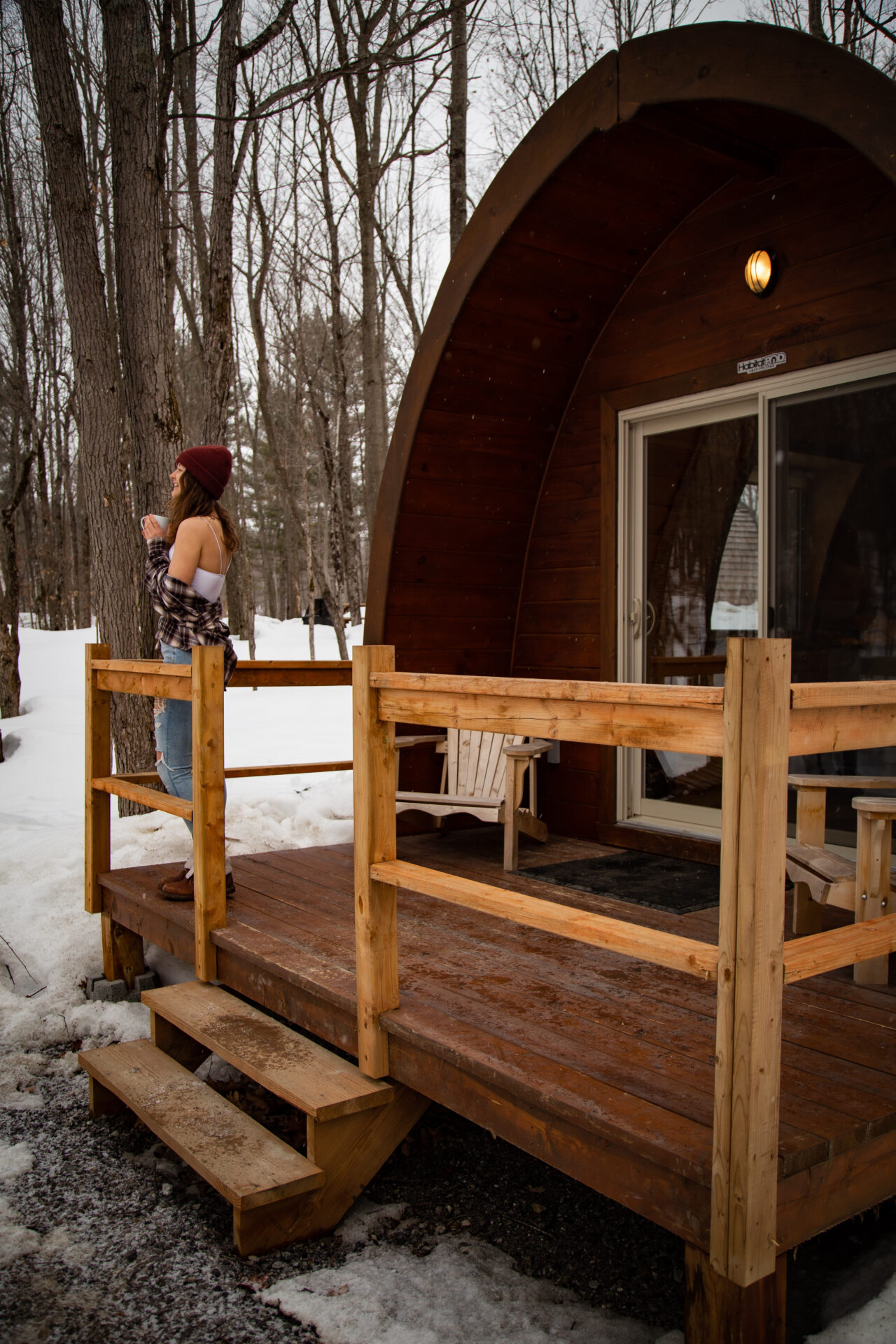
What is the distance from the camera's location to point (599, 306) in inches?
198

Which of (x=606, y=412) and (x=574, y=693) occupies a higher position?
(x=606, y=412)

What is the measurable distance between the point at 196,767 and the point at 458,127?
8.98 m

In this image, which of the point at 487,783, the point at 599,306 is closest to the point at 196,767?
the point at 487,783

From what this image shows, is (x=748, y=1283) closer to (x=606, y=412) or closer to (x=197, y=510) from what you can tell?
(x=197, y=510)

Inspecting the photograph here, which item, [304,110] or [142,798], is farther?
[304,110]

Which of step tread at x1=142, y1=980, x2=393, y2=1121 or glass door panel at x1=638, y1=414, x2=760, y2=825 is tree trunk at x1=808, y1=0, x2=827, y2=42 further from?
step tread at x1=142, y1=980, x2=393, y2=1121

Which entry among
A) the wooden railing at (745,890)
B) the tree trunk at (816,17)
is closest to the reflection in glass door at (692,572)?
the wooden railing at (745,890)

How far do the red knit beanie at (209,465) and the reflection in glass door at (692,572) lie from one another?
88.4 inches

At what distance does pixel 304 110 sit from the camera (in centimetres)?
1226

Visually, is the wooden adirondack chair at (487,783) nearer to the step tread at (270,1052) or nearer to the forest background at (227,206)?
the step tread at (270,1052)

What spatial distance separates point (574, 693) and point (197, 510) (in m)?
2.15

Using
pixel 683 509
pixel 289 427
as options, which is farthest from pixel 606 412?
pixel 289 427

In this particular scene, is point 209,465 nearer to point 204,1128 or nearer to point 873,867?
point 204,1128

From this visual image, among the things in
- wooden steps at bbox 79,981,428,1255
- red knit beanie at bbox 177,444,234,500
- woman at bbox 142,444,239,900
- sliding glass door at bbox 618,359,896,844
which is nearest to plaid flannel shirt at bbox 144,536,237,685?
woman at bbox 142,444,239,900
